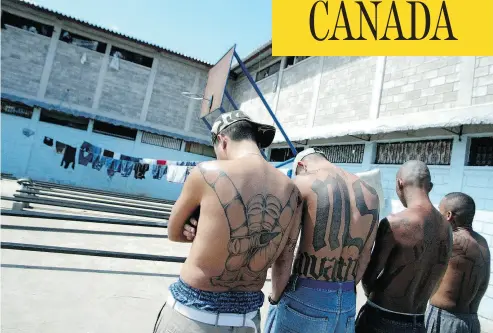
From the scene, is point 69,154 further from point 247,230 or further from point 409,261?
point 409,261

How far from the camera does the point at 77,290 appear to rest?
358 cm

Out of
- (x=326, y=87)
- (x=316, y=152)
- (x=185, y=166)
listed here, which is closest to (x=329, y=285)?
(x=316, y=152)

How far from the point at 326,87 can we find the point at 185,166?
5.75 m

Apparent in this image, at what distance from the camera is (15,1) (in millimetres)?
13008

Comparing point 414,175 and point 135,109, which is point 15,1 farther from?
point 414,175

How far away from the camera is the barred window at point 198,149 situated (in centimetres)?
1633

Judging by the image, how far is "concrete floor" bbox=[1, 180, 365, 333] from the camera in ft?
9.46

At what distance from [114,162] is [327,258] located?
13.1 metres

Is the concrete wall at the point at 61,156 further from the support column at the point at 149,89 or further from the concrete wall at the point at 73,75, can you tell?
the concrete wall at the point at 73,75

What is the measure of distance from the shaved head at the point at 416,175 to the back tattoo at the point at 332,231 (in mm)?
514

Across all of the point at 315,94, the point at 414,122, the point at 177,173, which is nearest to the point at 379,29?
the point at 414,122

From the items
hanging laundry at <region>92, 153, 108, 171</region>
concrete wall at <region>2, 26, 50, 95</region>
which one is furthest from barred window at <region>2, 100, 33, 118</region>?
hanging laundry at <region>92, 153, 108, 171</region>

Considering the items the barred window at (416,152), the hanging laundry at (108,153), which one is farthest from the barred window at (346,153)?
the hanging laundry at (108,153)

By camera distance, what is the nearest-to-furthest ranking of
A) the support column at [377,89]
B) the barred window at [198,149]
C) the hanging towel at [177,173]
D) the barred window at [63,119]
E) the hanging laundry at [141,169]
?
the support column at [377,89] < the hanging towel at [177,173] < the barred window at [63,119] < the hanging laundry at [141,169] < the barred window at [198,149]
